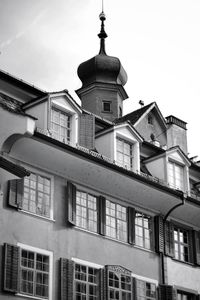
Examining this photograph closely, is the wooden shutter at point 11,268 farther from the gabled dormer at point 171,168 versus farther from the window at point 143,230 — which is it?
the gabled dormer at point 171,168

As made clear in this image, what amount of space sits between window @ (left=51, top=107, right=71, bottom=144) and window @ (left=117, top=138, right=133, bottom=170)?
2951 millimetres

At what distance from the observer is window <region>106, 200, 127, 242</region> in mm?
28984

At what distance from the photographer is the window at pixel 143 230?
30.2m

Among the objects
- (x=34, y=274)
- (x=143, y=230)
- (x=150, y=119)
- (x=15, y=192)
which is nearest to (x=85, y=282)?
(x=34, y=274)

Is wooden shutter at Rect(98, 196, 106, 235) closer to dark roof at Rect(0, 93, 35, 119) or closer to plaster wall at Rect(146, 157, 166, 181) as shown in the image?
plaster wall at Rect(146, 157, 166, 181)

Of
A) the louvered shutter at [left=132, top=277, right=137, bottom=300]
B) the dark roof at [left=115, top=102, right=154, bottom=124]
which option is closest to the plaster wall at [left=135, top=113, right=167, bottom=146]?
the dark roof at [left=115, top=102, right=154, bottom=124]

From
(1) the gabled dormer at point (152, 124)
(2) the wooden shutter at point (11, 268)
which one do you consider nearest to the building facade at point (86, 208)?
(2) the wooden shutter at point (11, 268)

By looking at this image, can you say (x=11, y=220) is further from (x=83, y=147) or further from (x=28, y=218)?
(x=83, y=147)

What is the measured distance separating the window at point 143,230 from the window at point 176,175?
2595 mm

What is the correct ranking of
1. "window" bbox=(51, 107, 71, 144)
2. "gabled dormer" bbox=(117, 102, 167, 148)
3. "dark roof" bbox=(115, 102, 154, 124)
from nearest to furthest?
"window" bbox=(51, 107, 71, 144)
"dark roof" bbox=(115, 102, 154, 124)
"gabled dormer" bbox=(117, 102, 167, 148)

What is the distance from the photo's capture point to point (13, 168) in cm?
2438

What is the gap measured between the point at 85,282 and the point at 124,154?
658 cm

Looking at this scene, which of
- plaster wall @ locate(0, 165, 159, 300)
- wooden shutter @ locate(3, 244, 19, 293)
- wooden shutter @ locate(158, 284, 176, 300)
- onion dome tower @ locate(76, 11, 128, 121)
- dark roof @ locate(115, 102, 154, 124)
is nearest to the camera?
wooden shutter @ locate(3, 244, 19, 293)

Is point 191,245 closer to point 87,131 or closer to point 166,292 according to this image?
point 166,292
